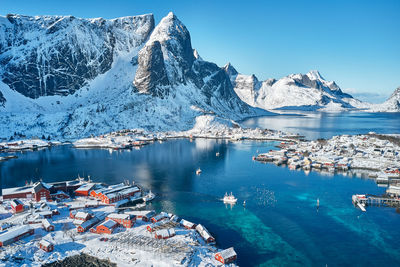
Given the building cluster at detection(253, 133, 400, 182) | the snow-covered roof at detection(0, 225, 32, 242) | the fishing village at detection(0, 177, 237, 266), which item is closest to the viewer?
the fishing village at detection(0, 177, 237, 266)

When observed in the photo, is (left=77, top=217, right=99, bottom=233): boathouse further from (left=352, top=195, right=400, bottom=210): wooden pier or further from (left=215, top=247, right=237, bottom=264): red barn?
(left=352, top=195, right=400, bottom=210): wooden pier

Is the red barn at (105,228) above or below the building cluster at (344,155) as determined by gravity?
below

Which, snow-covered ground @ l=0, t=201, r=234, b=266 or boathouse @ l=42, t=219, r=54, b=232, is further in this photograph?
boathouse @ l=42, t=219, r=54, b=232

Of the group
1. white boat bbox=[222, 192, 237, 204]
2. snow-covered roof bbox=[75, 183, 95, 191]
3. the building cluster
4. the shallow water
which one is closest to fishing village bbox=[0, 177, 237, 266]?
snow-covered roof bbox=[75, 183, 95, 191]

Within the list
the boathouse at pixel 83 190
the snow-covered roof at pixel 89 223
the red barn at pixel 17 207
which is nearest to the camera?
the snow-covered roof at pixel 89 223

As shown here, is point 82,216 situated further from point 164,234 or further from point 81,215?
point 164,234

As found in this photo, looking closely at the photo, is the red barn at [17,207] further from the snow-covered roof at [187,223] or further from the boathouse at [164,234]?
the snow-covered roof at [187,223]

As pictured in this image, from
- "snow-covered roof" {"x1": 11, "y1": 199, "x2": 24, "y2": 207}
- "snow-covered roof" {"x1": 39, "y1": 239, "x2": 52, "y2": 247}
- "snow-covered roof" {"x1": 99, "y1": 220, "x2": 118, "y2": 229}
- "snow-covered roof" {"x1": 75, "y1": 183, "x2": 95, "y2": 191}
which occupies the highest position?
"snow-covered roof" {"x1": 75, "y1": 183, "x2": 95, "y2": 191}

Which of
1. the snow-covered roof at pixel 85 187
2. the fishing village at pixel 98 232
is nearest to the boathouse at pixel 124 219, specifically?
the fishing village at pixel 98 232
